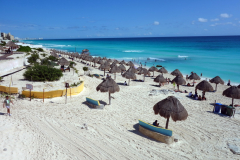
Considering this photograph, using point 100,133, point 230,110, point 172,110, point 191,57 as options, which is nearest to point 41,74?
point 100,133

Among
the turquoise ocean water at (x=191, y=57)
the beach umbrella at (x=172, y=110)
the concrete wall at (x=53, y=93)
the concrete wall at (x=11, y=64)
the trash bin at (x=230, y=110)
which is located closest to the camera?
the beach umbrella at (x=172, y=110)

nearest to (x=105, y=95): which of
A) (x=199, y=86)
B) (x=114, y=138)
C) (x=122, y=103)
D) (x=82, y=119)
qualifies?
(x=122, y=103)

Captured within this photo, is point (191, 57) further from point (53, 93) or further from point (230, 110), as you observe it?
point (53, 93)

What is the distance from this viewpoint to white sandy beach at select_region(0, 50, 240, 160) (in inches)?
216

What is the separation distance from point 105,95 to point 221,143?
759 cm

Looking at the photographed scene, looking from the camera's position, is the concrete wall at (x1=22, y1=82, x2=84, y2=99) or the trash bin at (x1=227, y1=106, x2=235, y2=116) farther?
the concrete wall at (x1=22, y1=82, x2=84, y2=99)

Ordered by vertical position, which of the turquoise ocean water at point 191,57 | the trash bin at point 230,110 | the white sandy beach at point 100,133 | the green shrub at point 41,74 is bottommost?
the white sandy beach at point 100,133

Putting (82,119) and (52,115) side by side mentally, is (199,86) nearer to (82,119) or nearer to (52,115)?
(82,119)

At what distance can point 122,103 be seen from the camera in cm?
1073

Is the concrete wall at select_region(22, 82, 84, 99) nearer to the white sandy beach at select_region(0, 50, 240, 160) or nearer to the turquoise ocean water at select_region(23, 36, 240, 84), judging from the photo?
the white sandy beach at select_region(0, 50, 240, 160)

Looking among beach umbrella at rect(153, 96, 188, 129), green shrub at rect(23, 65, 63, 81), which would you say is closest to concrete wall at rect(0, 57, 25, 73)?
green shrub at rect(23, 65, 63, 81)

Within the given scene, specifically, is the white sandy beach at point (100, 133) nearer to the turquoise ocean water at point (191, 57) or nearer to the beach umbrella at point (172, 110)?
the beach umbrella at point (172, 110)

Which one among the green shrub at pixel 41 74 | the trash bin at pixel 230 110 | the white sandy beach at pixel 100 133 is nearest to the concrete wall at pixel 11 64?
the green shrub at pixel 41 74

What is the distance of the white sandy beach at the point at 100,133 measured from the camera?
18.0 ft
